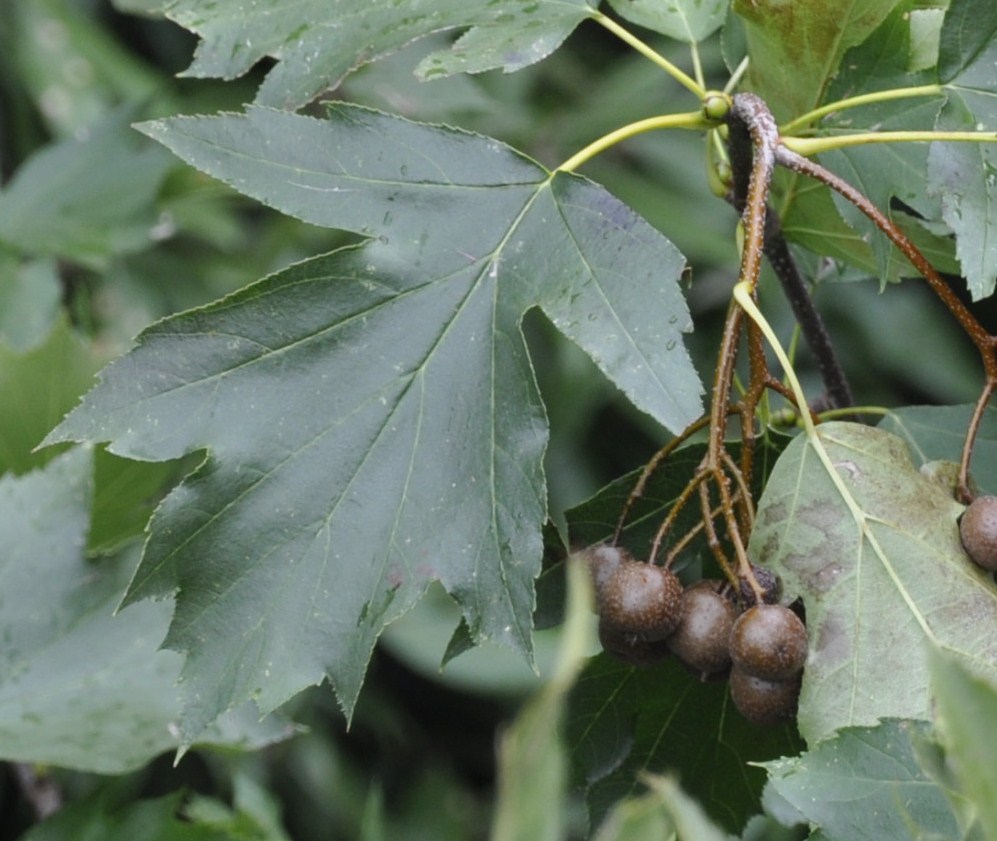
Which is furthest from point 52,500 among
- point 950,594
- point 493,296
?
point 950,594

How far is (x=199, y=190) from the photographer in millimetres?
1604

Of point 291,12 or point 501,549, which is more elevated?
point 291,12

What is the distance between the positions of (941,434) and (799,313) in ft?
0.42

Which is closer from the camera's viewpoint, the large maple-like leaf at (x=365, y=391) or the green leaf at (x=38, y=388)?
the large maple-like leaf at (x=365, y=391)

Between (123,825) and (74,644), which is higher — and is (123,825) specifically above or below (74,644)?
below

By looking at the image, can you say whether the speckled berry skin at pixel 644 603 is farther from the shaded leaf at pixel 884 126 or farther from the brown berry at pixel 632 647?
the shaded leaf at pixel 884 126

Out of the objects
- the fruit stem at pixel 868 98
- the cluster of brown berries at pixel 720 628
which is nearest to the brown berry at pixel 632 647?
the cluster of brown berries at pixel 720 628

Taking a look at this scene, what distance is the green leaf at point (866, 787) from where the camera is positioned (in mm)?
639

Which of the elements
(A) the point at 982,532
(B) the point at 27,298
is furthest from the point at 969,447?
(B) the point at 27,298

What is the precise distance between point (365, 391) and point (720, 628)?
23 centimetres

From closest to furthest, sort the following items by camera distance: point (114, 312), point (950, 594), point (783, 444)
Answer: point (950, 594) < point (783, 444) < point (114, 312)

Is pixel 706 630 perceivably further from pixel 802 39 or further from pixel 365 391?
pixel 802 39

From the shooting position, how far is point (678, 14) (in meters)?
0.92

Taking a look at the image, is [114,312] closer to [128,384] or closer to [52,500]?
[52,500]
